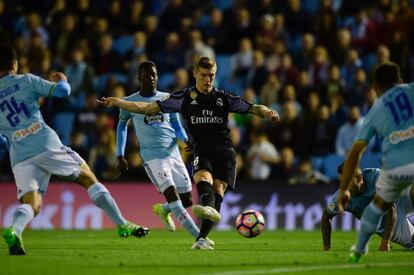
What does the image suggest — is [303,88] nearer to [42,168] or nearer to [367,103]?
[367,103]

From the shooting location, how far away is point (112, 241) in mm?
14938

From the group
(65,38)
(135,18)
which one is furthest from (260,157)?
(65,38)

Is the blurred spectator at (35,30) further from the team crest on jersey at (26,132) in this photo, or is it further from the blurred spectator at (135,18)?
the team crest on jersey at (26,132)

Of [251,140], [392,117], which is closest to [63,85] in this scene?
[392,117]

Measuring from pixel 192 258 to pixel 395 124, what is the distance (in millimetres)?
2707

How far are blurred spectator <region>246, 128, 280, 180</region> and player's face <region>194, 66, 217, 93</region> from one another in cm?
771

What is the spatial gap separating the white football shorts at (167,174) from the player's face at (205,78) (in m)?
1.67

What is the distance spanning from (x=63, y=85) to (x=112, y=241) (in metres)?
4.42

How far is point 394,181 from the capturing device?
958 centimetres

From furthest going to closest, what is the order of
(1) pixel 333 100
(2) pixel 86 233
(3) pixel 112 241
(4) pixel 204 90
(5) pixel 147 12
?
(5) pixel 147 12, (1) pixel 333 100, (2) pixel 86 233, (3) pixel 112 241, (4) pixel 204 90

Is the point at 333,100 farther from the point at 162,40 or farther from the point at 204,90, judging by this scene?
the point at 204,90

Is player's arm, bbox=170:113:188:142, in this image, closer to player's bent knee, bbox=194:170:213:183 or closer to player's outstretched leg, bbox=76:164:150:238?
player's bent knee, bbox=194:170:213:183

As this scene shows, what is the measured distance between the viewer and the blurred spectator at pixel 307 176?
1956 centimetres

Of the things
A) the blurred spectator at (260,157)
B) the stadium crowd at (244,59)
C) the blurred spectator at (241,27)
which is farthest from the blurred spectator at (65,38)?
the blurred spectator at (260,157)
